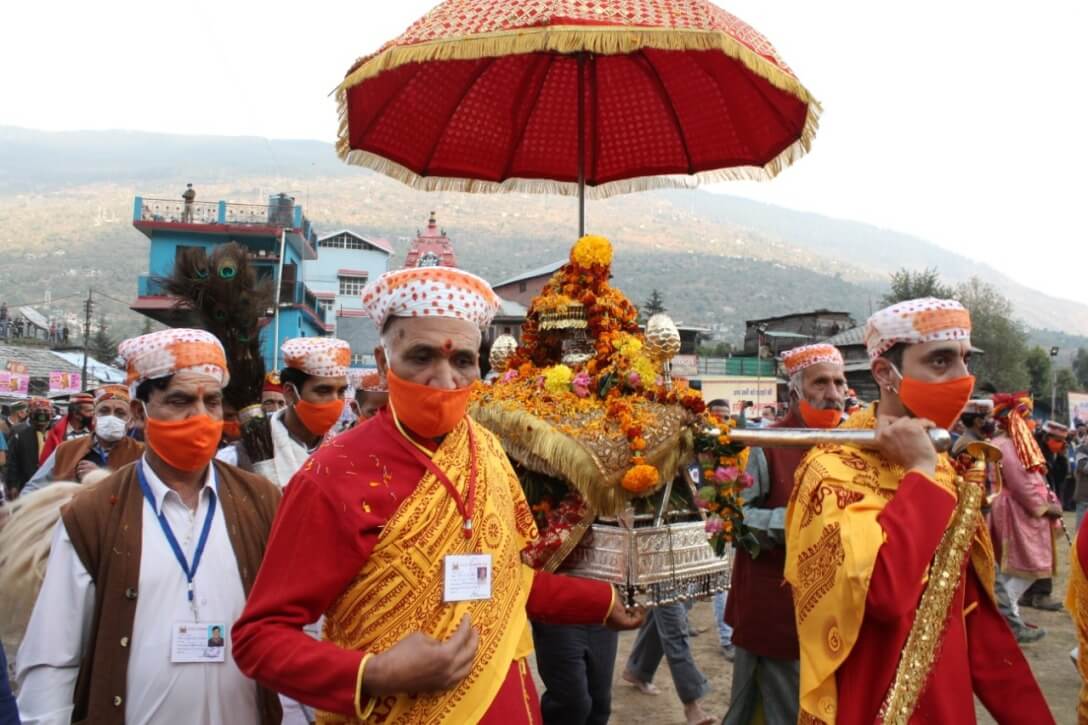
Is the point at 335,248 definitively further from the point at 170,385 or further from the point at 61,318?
the point at 170,385

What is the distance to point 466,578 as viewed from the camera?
2.46 meters

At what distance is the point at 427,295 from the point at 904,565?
1.61m

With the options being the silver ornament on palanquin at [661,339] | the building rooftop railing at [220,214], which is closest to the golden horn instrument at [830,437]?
the silver ornament on palanquin at [661,339]

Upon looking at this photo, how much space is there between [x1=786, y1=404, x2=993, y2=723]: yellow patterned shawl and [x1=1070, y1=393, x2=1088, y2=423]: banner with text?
27168mm

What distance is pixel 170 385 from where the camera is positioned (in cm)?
323

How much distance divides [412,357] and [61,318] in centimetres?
11070

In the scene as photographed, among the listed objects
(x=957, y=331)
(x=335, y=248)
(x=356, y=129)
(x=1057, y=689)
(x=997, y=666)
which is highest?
(x=335, y=248)

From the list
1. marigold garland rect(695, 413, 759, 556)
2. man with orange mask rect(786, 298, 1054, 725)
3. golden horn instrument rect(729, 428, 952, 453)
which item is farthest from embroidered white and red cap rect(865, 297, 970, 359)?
marigold garland rect(695, 413, 759, 556)

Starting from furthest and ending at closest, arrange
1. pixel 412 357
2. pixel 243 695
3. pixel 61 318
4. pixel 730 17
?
1. pixel 61 318
2. pixel 730 17
3. pixel 243 695
4. pixel 412 357

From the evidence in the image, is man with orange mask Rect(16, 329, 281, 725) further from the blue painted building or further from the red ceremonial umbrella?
the blue painted building

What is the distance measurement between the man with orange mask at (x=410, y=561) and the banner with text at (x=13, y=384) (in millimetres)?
31118

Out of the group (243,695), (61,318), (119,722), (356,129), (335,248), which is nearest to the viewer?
(119,722)

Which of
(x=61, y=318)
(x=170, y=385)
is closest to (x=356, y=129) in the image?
(x=170, y=385)

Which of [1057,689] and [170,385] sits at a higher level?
[170,385]
